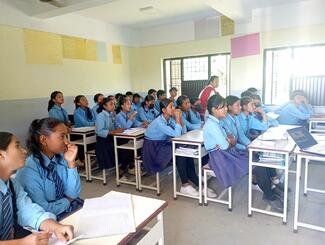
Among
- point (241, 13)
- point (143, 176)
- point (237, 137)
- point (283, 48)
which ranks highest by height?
point (241, 13)

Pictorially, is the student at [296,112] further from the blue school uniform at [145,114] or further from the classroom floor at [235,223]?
the blue school uniform at [145,114]

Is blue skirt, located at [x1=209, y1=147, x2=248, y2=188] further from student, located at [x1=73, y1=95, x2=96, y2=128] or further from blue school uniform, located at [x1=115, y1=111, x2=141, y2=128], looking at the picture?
student, located at [x1=73, y1=95, x2=96, y2=128]

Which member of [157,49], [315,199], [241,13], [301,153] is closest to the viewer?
[301,153]

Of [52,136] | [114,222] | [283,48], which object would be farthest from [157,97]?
[114,222]

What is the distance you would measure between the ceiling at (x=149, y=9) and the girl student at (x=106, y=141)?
1.74m

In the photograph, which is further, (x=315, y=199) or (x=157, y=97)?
(x=157, y=97)

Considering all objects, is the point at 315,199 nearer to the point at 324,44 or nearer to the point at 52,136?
the point at 52,136

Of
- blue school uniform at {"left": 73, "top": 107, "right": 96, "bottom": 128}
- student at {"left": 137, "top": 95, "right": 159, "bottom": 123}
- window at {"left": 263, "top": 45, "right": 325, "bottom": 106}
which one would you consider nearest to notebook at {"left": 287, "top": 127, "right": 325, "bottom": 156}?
student at {"left": 137, "top": 95, "right": 159, "bottom": 123}

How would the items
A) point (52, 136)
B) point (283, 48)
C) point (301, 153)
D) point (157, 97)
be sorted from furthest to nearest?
point (157, 97) < point (283, 48) < point (301, 153) < point (52, 136)

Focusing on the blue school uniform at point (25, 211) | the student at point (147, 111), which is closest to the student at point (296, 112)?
the student at point (147, 111)

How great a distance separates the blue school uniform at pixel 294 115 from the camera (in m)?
4.44

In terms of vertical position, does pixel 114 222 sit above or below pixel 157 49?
below

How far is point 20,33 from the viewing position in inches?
184

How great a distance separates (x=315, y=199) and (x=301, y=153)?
1.12 m
